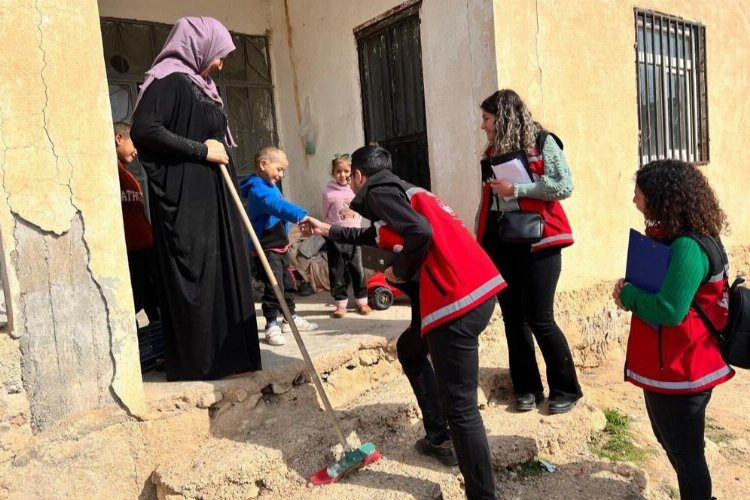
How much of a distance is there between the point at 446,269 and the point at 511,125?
3.85 ft

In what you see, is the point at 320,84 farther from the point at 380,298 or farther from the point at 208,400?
the point at 208,400

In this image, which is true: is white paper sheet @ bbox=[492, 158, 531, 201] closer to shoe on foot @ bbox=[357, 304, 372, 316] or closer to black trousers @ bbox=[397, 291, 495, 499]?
black trousers @ bbox=[397, 291, 495, 499]

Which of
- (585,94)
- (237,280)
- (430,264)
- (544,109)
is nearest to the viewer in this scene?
(430,264)

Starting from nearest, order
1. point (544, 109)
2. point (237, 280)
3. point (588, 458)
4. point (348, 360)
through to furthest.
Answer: point (237, 280)
point (588, 458)
point (348, 360)
point (544, 109)

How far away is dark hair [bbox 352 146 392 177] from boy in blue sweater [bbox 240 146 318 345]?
1.34m

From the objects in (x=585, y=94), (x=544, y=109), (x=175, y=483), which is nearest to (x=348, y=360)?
(x=175, y=483)

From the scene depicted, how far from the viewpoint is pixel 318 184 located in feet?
21.6

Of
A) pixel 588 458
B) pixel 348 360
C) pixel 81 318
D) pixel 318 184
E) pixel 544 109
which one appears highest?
pixel 544 109

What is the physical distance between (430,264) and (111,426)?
Result: 171 centimetres

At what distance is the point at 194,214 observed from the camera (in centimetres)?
A: 298

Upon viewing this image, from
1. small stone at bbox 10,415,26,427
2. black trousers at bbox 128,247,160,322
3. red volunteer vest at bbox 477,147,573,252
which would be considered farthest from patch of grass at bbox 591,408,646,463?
small stone at bbox 10,415,26,427

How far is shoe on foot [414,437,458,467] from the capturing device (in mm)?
3004

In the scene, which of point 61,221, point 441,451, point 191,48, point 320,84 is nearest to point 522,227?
point 441,451

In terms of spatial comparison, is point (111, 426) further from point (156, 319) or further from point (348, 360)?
point (348, 360)
